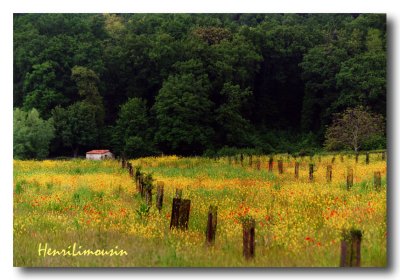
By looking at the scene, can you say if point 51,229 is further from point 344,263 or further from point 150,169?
point 344,263

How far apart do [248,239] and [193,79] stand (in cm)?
411

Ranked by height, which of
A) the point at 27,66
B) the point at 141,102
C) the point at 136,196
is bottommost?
the point at 136,196

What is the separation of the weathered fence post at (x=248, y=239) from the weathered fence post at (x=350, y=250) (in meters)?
1.56

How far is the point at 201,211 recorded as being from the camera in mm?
11352

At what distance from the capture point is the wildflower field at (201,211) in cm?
1025

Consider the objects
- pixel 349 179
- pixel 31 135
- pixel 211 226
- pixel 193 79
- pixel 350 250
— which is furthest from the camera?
pixel 349 179

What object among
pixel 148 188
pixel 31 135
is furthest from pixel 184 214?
pixel 31 135

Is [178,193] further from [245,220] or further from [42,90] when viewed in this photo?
[42,90]

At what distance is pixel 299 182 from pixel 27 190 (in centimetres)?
609

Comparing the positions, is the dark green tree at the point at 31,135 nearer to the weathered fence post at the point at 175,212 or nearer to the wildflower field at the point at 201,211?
the wildflower field at the point at 201,211

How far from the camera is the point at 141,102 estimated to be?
40.3 ft

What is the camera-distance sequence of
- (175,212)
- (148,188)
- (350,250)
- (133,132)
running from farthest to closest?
(133,132), (148,188), (175,212), (350,250)

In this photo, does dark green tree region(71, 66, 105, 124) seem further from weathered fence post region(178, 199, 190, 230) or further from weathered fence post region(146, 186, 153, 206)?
weathered fence post region(178, 199, 190, 230)

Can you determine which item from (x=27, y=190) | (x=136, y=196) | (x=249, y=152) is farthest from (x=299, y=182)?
(x=27, y=190)
